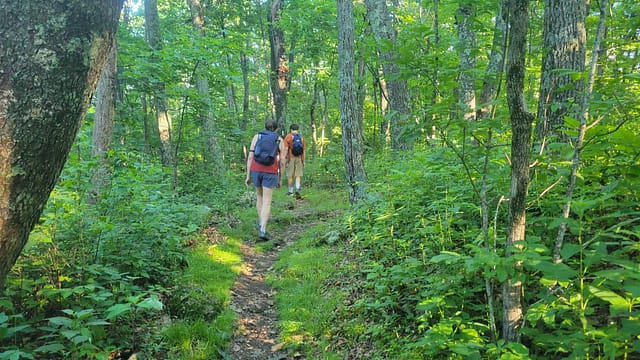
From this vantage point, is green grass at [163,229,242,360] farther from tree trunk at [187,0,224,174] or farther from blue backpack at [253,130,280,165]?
tree trunk at [187,0,224,174]

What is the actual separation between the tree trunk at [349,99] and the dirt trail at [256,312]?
2.36 metres

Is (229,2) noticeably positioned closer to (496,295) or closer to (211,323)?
(211,323)

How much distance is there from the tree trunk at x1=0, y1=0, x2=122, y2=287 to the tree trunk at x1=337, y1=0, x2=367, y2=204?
6023 mm

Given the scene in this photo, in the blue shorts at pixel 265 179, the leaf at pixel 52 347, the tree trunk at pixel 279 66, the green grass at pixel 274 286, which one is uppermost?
the tree trunk at pixel 279 66

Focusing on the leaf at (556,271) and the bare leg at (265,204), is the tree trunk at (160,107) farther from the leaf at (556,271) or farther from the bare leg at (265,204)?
the leaf at (556,271)

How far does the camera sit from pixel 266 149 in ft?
25.3

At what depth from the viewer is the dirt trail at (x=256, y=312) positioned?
3961 millimetres

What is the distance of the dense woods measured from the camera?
1.98 metres

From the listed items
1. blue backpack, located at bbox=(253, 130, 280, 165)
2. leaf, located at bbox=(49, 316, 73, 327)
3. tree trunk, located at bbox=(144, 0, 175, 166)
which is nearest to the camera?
leaf, located at bbox=(49, 316, 73, 327)

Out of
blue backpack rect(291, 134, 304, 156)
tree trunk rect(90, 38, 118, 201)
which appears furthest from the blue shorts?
blue backpack rect(291, 134, 304, 156)

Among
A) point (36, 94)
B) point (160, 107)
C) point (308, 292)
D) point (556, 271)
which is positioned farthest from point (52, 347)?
point (160, 107)

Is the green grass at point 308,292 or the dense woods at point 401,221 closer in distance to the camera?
the dense woods at point 401,221

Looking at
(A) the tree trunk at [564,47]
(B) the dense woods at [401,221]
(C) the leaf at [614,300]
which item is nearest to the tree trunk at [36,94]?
(B) the dense woods at [401,221]

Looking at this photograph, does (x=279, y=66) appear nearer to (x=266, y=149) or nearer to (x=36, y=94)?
(x=266, y=149)
